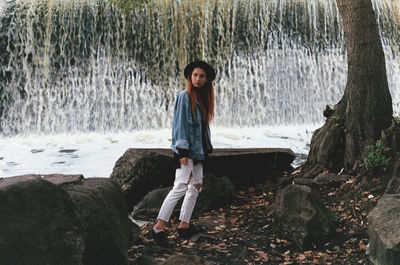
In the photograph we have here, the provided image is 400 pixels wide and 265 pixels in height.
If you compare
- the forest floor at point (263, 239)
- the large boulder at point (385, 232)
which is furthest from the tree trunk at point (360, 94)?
the large boulder at point (385, 232)

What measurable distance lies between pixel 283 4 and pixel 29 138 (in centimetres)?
912

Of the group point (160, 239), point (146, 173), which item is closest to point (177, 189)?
point (160, 239)

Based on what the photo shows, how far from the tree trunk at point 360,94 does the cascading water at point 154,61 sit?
6771 millimetres

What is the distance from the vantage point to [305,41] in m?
14.5

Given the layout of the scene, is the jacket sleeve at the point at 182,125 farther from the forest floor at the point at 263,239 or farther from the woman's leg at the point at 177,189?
the forest floor at the point at 263,239

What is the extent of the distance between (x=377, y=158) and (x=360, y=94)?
985 mm

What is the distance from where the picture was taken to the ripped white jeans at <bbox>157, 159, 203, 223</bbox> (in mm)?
4945

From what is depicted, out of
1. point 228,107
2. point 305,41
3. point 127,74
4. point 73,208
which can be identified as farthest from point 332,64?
point 73,208

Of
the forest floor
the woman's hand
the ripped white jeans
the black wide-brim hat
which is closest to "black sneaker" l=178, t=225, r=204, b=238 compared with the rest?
the forest floor

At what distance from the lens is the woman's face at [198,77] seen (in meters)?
4.94

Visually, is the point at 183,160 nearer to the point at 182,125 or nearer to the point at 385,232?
the point at 182,125

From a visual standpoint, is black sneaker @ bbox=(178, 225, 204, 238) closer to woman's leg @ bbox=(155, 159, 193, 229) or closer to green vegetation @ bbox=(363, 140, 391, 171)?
woman's leg @ bbox=(155, 159, 193, 229)

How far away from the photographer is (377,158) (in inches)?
223

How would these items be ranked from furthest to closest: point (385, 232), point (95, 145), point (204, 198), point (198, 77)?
point (95, 145)
point (204, 198)
point (198, 77)
point (385, 232)
